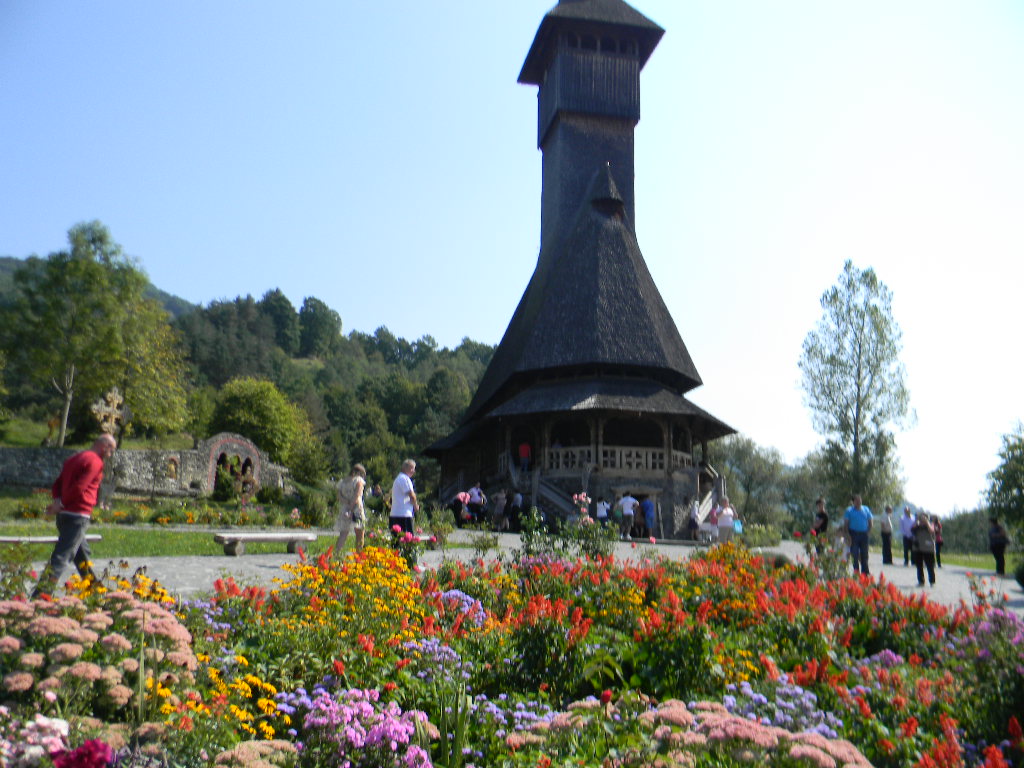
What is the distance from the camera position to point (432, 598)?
6094 mm

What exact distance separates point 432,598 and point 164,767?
9.94 feet

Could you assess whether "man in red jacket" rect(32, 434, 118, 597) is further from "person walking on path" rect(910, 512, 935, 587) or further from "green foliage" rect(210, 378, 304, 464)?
"green foliage" rect(210, 378, 304, 464)

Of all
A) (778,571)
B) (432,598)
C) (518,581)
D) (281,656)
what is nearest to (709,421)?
(778,571)

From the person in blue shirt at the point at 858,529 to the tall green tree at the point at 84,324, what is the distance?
1069 inches

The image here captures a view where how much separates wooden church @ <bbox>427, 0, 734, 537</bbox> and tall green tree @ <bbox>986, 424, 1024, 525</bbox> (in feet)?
46.4

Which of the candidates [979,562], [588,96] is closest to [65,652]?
[979,562]

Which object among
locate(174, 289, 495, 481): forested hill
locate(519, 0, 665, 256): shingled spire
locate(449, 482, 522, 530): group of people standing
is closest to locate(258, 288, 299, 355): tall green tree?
locate(174, 289, 495, 481): forested hill

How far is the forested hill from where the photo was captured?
183 feet

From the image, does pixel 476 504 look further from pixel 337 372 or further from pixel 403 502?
pixel 337 372

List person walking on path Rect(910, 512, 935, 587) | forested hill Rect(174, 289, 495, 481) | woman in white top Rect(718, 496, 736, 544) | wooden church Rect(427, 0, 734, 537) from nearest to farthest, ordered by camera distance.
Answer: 1. person walking on path Rect(910, 512, 935, 587)
2. woman in white top Rect(718, 496, 736, 544)
3. wooden church Rect(427, 0, 734, 537)
4. forested hill Rect(174, 289, 495, 481)

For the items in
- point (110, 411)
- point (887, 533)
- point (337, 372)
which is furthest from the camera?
point (337, 372)

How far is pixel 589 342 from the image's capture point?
2591 centimetres

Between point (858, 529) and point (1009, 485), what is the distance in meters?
25.8

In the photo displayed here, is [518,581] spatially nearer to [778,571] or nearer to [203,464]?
[778,571]
